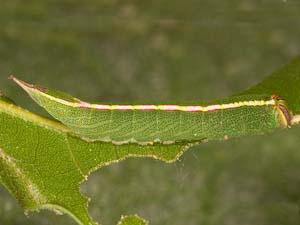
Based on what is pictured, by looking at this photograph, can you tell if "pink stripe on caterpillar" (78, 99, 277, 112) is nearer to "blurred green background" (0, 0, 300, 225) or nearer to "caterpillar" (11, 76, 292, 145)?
"caterpillar" (11, 76, 292, 145)

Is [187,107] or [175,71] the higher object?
[175,71]

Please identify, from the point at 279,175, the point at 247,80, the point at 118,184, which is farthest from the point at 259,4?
the point at 118,184

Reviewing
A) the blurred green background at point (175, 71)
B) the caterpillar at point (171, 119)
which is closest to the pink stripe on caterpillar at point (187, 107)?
the caterpillar at point (171, 119)

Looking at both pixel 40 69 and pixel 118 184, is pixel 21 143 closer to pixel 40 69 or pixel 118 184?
pixel 118 184

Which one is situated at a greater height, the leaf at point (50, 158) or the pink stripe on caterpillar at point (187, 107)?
the pink stripe on caterpillar at point (187, 107)

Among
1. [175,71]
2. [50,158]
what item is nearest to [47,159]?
[50,158]

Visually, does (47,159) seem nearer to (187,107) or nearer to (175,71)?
(187,107)

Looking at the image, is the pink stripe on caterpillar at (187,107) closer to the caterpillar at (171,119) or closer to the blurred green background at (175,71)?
the caterpillar at (171,119)

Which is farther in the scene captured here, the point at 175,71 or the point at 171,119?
the point at 175,71
